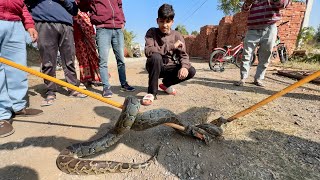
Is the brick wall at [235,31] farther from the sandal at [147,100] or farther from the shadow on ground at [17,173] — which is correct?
the shadow on ground at [17,173]

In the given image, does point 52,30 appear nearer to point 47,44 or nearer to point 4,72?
point 47,44

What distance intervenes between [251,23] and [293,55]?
6106 millimetres

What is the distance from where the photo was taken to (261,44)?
Result: 16.0 ft

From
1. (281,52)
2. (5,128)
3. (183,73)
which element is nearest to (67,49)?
(5,128)

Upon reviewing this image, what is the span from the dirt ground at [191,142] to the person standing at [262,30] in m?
1.16

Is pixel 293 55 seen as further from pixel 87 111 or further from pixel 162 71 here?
pixel 87 111

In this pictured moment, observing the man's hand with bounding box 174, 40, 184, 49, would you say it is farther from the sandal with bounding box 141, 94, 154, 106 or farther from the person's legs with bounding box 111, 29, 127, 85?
the person's legs with bounding box 111, 29, 127, 85

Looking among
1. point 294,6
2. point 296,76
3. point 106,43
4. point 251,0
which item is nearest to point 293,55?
point 294,6

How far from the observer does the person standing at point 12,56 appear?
9.46ft

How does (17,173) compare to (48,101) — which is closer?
(17,173)

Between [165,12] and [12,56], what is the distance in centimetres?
226

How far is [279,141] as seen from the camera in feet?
8.17

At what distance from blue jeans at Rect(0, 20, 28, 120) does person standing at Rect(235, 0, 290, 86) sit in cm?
A: 416

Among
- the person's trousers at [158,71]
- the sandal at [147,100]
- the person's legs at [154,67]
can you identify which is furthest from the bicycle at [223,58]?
the sandal at [147,100]
